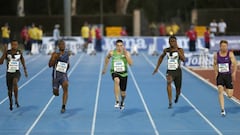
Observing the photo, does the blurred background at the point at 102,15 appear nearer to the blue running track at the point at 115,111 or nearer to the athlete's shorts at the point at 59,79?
the blue running track at the point at 115,111

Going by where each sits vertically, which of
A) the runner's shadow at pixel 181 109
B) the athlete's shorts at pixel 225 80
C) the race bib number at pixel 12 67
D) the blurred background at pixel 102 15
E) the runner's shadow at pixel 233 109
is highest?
the blurred background at pixel 102 15

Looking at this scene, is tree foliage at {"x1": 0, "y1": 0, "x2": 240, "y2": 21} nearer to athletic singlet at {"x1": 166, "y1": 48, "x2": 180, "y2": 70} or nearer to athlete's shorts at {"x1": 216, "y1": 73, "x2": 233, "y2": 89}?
athletic singlet at {"x1": 166, "y1": 48, "x2": 180, "y2": 70}

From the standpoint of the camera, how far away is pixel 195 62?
28.7 metres

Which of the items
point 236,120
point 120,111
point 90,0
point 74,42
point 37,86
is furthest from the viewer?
point 90,0

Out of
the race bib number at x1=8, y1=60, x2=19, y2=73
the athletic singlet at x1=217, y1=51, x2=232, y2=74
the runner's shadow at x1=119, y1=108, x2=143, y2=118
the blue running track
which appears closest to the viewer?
the blue running track

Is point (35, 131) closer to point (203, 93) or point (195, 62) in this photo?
point (203, 93)

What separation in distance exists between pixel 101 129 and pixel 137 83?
364 inches

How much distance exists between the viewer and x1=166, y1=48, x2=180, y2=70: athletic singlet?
565 inches

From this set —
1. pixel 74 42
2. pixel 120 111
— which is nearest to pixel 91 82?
pixel 120 111

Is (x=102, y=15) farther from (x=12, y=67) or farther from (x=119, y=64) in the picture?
(x=119, y=64)

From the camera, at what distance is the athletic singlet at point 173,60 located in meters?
14.4

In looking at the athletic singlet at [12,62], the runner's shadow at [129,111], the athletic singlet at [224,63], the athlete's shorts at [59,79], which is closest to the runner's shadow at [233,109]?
the athletic singlet at [224,63]

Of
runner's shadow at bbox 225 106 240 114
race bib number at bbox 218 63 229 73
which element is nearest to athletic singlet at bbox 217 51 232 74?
race bib number at bbox 218 63 229 73

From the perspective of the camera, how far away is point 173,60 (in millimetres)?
14414
